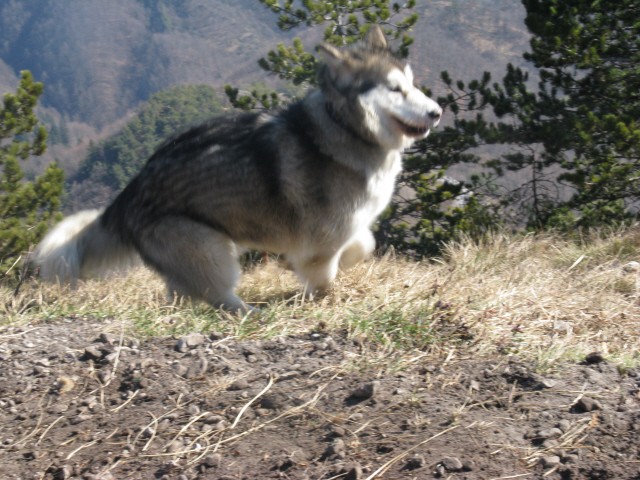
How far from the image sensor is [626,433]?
10.4ft

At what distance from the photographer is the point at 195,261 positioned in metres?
5.23

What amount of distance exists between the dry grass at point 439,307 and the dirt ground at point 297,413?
202mm

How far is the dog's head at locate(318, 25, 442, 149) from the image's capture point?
5207 millimetres

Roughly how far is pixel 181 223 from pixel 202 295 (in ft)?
1.66

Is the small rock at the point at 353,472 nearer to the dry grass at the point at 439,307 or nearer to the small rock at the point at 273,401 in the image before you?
the small rock at the point at 273,401

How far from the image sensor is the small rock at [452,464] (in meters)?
2.92

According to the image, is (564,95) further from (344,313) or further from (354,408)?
(354,408)

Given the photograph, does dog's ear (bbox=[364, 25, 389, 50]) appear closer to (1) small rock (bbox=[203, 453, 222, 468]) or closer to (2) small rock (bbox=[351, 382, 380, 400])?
(2) small rock (bbox=[351, 382, 380, 400])

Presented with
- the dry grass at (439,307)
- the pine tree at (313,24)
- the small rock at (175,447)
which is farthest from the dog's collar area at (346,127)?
the pine tree at (313,24)

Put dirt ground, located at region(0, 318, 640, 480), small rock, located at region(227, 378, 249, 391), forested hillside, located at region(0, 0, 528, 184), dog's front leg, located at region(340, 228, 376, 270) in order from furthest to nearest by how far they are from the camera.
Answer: forested hillside, located at region(0, 0, 528, 184) < dog's front leg, located at region(340, 228, 376, 270) < small rock, located at region(227, 378, 249, 391) < dirt ground, located at region(0, 318, 640, 480)

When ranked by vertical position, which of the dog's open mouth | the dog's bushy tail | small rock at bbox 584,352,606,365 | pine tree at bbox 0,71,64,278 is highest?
the dog's open mouth

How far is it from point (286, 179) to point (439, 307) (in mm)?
1582

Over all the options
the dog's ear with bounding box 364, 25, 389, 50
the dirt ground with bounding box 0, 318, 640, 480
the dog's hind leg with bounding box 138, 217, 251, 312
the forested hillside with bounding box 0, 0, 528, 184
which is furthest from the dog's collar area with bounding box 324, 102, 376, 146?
the forested hillside with bounding box 0, 0, 528, 184

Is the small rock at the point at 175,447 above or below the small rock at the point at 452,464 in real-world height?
below
